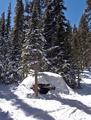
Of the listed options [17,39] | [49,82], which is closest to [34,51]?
[49,82]

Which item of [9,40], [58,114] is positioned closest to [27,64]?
[58,114]

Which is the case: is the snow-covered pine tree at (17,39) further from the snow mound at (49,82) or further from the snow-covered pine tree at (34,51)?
the snow-covered pine tree at (34,51)

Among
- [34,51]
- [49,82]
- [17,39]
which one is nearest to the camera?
[34,51]

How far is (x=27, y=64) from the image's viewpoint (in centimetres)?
2667

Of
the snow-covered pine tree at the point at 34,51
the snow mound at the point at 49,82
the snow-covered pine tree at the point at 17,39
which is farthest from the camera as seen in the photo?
the snow-covered pine tree at the point at 17,39

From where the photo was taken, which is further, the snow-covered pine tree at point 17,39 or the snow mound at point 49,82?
the snow-covered pine tree at point 17,39

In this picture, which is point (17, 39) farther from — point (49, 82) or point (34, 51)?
point (34, 51)

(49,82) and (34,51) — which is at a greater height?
(34,51)

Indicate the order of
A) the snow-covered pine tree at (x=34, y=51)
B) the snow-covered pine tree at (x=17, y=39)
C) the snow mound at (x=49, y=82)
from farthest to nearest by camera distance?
1. the snow-covered pine tree at (x=17, y=39)
2. the snow mound at (x=49, y=82)
3. the snow-covered pine tree at (x=34, y=51)

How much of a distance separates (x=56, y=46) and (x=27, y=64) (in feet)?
37.0

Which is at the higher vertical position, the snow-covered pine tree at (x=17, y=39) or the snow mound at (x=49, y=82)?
the snow-covered pine tree at (x=17, y=39)

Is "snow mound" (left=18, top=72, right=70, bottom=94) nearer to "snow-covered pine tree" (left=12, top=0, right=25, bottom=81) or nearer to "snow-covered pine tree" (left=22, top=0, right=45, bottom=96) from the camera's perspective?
"snow-covered pine tree" (left=22, top=0, right=45, bottom=96)

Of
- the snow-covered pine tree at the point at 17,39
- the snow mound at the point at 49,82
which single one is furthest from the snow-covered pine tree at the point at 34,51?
the snow-covered pine tree at the point at 17,39

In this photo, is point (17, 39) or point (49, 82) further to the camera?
point (17, 39)
